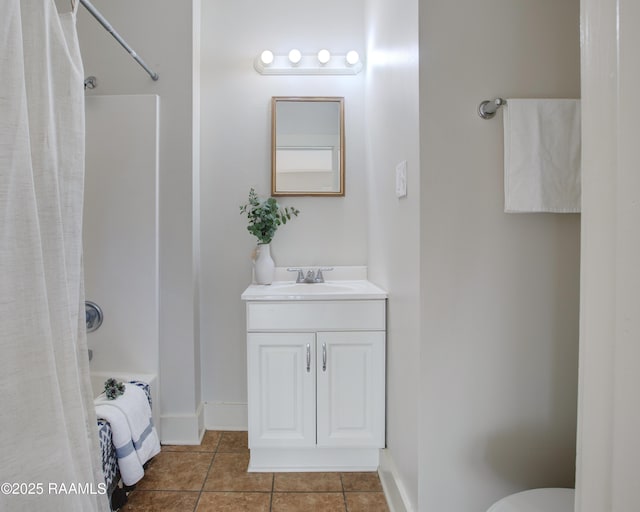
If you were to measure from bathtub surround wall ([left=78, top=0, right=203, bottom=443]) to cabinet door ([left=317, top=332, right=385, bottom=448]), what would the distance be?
0.79m

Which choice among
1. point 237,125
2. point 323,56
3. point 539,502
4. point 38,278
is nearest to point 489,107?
point 539,502

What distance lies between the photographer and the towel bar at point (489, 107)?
1.03m

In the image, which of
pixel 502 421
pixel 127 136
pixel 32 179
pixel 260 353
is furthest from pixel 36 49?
pixel 502 421

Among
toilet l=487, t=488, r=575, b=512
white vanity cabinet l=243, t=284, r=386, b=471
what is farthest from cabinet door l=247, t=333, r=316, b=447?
toilet l=487, t=488, r=575, b=512

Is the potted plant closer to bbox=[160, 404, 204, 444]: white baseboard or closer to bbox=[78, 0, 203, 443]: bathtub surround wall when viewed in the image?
bbox=[78, 0, 203, 443]: bathtub surround wall

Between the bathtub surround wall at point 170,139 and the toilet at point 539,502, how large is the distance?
1.56 m

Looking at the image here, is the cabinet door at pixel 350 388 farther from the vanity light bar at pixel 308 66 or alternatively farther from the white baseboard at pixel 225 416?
the vanity light bar at pixel 308 66

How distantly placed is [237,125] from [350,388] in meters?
1.65

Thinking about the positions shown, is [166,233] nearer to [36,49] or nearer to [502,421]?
[36,49]

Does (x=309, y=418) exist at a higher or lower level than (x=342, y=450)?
higher

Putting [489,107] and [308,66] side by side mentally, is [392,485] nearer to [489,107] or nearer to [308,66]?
[489,107]

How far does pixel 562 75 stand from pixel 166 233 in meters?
1.89

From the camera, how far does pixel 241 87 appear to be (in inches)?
79.5

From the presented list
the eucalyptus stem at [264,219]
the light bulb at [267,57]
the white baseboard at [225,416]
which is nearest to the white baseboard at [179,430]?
the white baseboard at [225,416]
